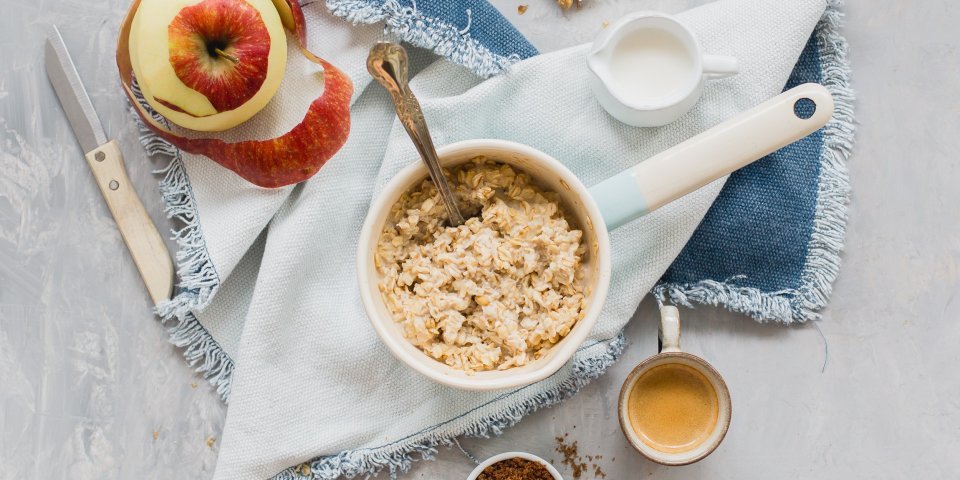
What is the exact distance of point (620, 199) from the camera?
43.6 inches

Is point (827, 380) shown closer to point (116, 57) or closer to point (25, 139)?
point (116, 57)

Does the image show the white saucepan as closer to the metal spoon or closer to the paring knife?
the metal spoon

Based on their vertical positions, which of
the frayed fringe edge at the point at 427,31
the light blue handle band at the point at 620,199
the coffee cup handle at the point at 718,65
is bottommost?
the light blue handle band at the point at 620,199

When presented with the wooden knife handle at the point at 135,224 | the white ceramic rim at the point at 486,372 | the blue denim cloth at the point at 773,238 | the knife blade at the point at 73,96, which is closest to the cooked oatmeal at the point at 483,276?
the white ceramic rim at the point at 486,372

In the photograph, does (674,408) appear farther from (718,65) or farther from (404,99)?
(404,99)

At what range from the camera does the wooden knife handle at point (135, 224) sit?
129 cm

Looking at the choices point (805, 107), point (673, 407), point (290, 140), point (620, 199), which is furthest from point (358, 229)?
point (805, 107)

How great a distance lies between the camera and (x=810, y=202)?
1.30 metres

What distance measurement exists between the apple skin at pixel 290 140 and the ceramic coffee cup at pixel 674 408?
569mm

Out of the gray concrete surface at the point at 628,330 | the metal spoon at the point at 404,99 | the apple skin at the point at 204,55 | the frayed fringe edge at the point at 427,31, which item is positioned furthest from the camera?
the gray concrete surface at the point at 628,330

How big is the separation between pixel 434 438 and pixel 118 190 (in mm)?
639

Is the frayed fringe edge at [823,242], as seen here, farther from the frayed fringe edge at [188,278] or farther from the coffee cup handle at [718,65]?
the frayed fringe edge at [188,278]

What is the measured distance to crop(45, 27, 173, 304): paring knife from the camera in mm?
1291

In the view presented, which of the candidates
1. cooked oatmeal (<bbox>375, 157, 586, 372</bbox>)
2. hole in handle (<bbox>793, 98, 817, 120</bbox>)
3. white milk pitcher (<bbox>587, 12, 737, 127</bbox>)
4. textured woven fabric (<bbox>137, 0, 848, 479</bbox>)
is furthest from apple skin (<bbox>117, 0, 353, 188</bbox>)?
hole in handle (<bbox>793, 98, 817, 120</bbox>)
